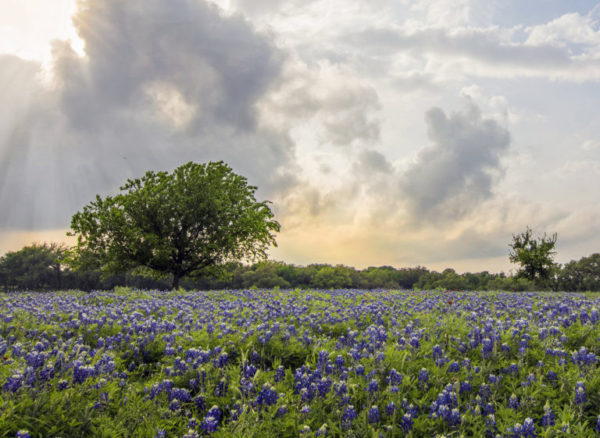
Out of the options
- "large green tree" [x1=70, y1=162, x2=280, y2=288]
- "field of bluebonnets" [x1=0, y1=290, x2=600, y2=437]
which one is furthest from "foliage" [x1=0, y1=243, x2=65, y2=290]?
"field of bluebonnets" [x1=0, y1=290, x2=600, y2=437]

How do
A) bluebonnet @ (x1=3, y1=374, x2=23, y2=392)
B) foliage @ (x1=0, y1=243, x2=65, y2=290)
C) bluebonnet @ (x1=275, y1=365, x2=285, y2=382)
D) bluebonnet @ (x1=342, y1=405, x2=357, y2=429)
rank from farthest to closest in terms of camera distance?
foliage @ (x1=0, y1=243, x2=65, y2=290) → bluebonnet @ (x1=275, y1=365, x2=285, y2=382) → bluebonnet @ (x1=342, y1=405, x2=357, y2=429) → bluebonnet @ (x1=3, y1=374, x2=23, y2=392)

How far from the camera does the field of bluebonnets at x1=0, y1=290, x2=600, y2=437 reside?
5.38 metres

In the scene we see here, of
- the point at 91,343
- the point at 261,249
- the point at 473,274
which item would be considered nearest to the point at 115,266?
the point at 261,249

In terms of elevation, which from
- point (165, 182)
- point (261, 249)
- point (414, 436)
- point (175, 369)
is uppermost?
point (165, 182)

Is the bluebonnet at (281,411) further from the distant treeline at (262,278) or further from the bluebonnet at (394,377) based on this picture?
the distant treeline at (262,278)

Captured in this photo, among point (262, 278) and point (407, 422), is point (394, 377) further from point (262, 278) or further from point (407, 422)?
point (262, 278)

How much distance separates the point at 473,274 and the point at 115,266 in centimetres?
8920

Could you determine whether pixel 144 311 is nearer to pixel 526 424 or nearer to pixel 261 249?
pixel 526 424

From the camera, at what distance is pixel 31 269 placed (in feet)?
262

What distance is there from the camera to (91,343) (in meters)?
9.48

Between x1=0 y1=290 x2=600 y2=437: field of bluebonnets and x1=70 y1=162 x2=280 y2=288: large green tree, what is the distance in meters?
21.4

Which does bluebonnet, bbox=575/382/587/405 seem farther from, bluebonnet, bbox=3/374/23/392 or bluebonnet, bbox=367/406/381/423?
bluebonnet, bbox=3/374/23/392

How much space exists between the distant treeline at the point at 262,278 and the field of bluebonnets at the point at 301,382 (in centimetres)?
5976

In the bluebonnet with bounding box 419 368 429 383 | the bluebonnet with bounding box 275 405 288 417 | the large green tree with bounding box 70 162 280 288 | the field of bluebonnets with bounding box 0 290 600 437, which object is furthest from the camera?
the large green tree with bounding box 70 162 280 288
